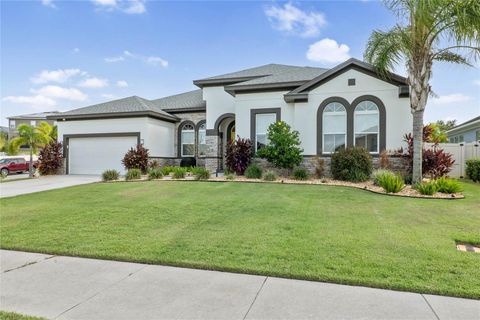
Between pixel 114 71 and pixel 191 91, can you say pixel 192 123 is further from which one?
pixel 114 71

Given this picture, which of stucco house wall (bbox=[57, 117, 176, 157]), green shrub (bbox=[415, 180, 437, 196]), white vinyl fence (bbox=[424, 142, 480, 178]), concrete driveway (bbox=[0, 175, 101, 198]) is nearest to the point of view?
green shrub (bbox=[415, 180, 437, 196])

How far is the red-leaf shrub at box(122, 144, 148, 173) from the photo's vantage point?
1717cm

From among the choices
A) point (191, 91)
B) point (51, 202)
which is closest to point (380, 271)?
point (51, 202)

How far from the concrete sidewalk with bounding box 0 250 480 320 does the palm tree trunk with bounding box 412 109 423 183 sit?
8.63 meters

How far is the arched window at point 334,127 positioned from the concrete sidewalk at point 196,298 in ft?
37.9

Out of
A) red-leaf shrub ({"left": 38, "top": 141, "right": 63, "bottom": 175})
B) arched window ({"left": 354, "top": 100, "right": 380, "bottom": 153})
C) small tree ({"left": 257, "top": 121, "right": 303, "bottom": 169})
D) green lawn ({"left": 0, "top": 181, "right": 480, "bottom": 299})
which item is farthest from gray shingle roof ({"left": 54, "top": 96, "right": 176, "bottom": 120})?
arched window ({"left": 354, "top": 100, "right": 380, "bottom": 153})

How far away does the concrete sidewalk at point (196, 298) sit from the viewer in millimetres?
3031

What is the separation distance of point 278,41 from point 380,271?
17472mm

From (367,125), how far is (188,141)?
11656mm

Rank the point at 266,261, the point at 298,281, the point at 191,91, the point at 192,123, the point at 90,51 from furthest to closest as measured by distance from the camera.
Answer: the point at 191,91 → the point at 192,123 → the point at 90,51 → the point at 266,261 → the point at 298,281

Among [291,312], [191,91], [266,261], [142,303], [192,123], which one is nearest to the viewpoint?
[291,312]

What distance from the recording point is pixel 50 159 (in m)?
19.2

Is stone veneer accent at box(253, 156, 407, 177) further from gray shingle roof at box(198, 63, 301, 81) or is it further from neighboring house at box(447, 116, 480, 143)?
neighboring house at box(447, 116, 480, 143)

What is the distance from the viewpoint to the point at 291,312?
120 inches
